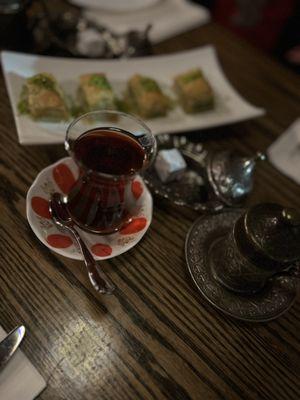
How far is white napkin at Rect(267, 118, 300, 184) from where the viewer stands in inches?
60.6

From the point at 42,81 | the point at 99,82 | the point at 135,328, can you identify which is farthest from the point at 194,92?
the point at 135,328

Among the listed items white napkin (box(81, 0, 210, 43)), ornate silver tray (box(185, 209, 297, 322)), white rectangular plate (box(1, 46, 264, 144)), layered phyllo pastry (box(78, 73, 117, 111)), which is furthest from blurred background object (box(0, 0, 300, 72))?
ornate silver tray (box(185, 209, 297, 322))

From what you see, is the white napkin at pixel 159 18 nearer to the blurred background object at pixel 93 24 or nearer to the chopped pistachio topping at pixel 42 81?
the blurred background object at pixel 93 24

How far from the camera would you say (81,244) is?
1.00m

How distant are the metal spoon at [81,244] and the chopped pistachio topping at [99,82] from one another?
1.91ft

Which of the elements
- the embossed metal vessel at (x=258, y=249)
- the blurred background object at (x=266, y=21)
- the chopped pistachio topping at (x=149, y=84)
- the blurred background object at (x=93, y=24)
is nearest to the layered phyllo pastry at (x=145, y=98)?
the chopped pistachio topping at (x=149, y=84)

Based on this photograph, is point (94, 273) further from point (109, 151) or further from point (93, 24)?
point (93, 24)

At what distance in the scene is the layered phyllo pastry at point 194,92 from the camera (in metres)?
1.62

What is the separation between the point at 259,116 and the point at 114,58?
0.72 metres

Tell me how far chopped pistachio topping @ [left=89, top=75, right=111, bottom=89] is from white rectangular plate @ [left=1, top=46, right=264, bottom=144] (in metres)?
0.11

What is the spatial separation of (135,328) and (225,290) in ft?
0.91

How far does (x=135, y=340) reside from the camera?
0.97 m

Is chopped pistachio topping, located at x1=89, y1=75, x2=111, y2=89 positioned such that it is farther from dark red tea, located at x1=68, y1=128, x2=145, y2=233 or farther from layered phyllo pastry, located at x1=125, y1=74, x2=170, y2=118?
dark red tea, located at x1=68, y1=128, x2=145, y2=233

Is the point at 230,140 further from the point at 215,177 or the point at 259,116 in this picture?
the point at 215,177
